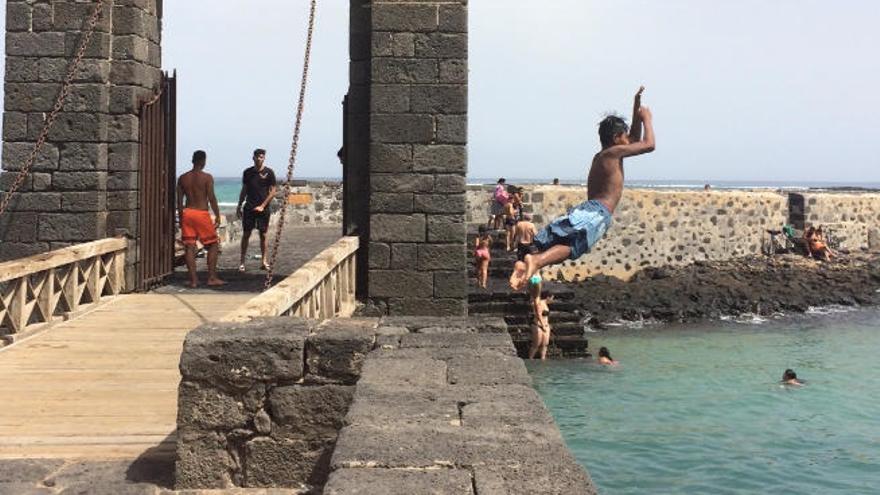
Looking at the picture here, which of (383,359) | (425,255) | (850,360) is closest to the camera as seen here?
(383,359)

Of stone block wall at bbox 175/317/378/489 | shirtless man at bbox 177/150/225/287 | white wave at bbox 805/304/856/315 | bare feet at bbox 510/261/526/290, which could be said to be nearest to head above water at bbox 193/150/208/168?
shirtless man at bbox 177/150/225/287

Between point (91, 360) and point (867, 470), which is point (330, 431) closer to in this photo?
point (91, 360)

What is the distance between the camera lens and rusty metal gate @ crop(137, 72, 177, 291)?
33.6 feet

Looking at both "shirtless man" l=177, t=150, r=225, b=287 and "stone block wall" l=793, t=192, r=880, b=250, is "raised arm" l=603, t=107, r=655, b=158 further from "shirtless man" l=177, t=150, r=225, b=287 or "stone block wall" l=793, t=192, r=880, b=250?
"stone block wall" l=793, t=192, r=880, b=250

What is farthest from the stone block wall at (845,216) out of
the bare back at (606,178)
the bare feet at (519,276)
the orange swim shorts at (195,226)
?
the bare feet at (519,276)

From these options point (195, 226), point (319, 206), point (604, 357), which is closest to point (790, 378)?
point (604, 357)

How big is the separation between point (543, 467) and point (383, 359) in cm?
153

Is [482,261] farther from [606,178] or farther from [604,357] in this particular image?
[606,178]

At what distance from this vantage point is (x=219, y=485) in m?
4.06

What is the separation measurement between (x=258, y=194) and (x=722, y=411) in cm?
914

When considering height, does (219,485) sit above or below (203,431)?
below

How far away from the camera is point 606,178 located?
6.41 metres

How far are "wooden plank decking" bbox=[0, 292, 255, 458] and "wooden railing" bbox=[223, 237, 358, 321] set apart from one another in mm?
822

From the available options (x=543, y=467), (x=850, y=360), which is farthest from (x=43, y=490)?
(x=850, y=360)
